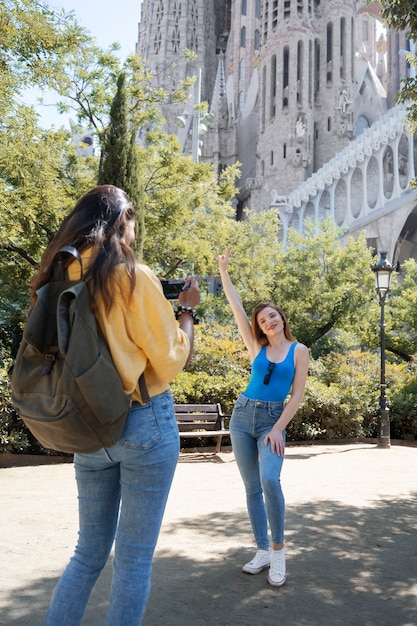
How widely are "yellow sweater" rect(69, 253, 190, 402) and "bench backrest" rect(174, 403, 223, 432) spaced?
6.78 m

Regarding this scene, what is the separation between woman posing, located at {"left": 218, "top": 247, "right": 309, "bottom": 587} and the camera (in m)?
2.74

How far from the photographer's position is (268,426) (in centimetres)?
284

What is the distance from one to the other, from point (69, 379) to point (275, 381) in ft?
5.26

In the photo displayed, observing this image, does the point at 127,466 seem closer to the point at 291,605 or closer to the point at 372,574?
the point at 291,605

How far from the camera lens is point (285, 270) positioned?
20391 mm

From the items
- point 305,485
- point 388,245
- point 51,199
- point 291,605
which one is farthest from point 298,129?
point 291,605

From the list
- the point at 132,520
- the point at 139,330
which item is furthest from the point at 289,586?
the point at 139,330

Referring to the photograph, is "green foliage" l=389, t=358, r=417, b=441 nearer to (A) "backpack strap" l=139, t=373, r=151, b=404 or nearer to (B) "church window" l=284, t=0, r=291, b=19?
(A) "backpack strap" l=139, t=373, r=151, b=404

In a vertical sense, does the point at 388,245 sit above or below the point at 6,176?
above

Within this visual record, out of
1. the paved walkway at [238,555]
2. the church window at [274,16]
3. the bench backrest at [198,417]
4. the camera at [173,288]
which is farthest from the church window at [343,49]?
the camera at [173,288]

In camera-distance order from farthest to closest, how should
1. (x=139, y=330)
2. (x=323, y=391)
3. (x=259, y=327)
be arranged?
1. (x=323, y=391)
2. (x=259, y=327)
3. (x=139, y=330)

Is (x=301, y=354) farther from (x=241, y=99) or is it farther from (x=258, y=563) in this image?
(x=241, y=99)

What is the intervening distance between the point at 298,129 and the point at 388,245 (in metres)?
14.1

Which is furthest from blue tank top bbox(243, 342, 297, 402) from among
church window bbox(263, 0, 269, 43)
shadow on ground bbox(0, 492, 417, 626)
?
church window bbox(263, 0, 269, 43)
